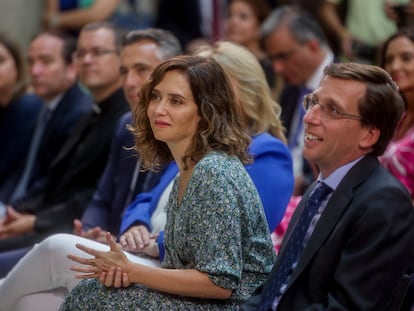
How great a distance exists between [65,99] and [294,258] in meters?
2.54

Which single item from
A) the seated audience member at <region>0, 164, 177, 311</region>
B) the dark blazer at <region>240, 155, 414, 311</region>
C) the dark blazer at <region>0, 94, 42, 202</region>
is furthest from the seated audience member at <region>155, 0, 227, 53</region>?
the dark blazer at <region>240, 155, 414, 311</region>

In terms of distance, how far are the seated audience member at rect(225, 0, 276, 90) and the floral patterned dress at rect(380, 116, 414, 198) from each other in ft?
7.83

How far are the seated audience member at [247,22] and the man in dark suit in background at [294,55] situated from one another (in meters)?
0.71

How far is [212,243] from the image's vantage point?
104 inches

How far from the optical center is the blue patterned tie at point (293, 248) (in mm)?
2707

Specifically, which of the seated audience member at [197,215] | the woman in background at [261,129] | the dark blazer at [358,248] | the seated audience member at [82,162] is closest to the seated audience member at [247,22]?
the seated audience member at [82,162]

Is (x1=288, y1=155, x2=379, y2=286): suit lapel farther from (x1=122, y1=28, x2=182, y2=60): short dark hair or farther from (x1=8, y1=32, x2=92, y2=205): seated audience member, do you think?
(x1=8, y1=32, x2=92, y2=205): seated audience member

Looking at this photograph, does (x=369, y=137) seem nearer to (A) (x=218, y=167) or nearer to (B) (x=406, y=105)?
(A) (x=218, y=167)

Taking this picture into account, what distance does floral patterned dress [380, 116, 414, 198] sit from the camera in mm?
3754

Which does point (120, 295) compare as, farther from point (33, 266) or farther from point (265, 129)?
point (265, 129)

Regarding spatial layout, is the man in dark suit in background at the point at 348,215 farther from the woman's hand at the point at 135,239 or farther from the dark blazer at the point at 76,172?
the dark blazer at the point at 76,172

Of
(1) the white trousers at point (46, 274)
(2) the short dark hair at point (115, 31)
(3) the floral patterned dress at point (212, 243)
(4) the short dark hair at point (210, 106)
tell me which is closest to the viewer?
(3) the floral patterned dress at point (212, 243)

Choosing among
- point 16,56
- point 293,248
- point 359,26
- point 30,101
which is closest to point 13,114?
point 30,101

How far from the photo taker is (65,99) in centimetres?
500
